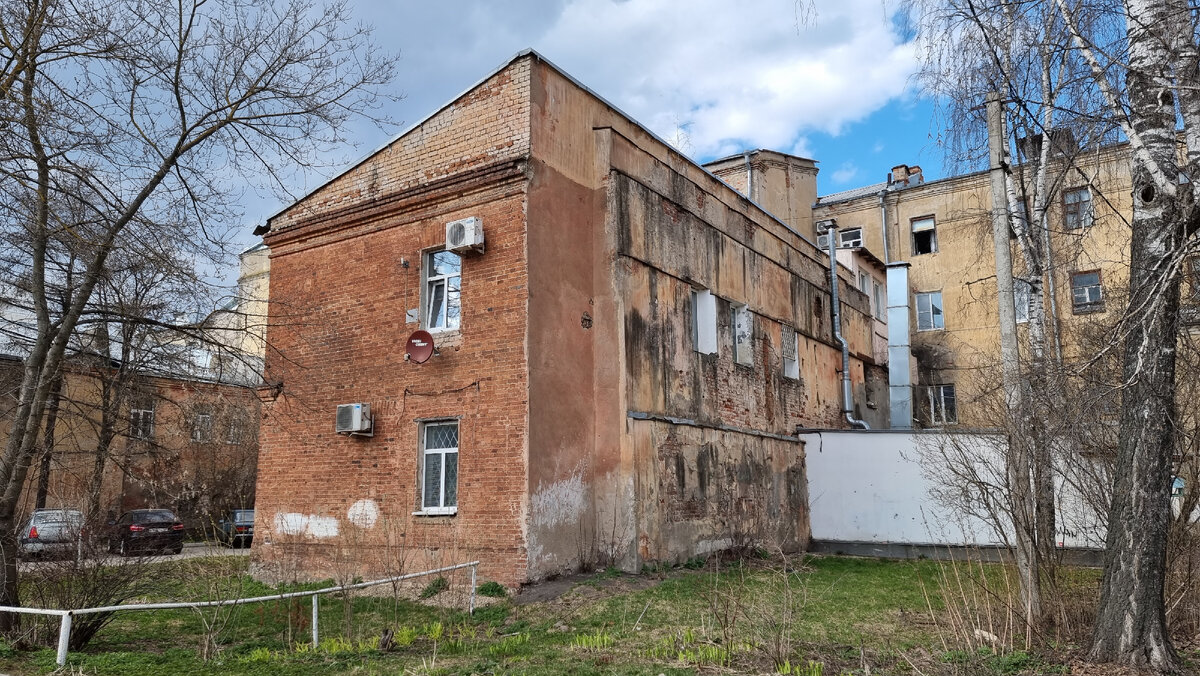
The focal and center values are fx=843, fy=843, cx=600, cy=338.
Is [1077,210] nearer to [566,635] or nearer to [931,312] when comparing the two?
[566,635]

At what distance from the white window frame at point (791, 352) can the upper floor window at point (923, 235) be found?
1237cm

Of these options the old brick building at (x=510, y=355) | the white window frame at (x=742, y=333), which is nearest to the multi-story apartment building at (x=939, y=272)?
the white window frame at (x=742, y=333)

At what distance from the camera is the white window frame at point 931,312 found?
28.6 m

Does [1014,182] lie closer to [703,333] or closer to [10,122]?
[703,333]

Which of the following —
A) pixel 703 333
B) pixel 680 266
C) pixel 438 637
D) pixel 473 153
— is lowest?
pixel 438 637

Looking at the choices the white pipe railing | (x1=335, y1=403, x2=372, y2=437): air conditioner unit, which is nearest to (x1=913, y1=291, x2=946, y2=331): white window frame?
(x1=335, y1=403, x2=372, y2=437): air conditioner unit

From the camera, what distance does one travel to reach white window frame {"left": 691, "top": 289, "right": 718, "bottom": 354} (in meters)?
15.7

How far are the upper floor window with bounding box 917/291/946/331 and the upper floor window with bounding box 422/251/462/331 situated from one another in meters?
20.3

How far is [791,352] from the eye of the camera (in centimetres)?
1922

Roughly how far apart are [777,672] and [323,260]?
1117 centimetres

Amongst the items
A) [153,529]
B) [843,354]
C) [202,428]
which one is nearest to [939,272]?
[843,354]

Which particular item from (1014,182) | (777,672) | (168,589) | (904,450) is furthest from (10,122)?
(904,450)

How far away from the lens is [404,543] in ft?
41.3

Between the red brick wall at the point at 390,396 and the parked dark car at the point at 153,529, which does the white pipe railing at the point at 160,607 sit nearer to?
the parked dark car at the point at 153,529
